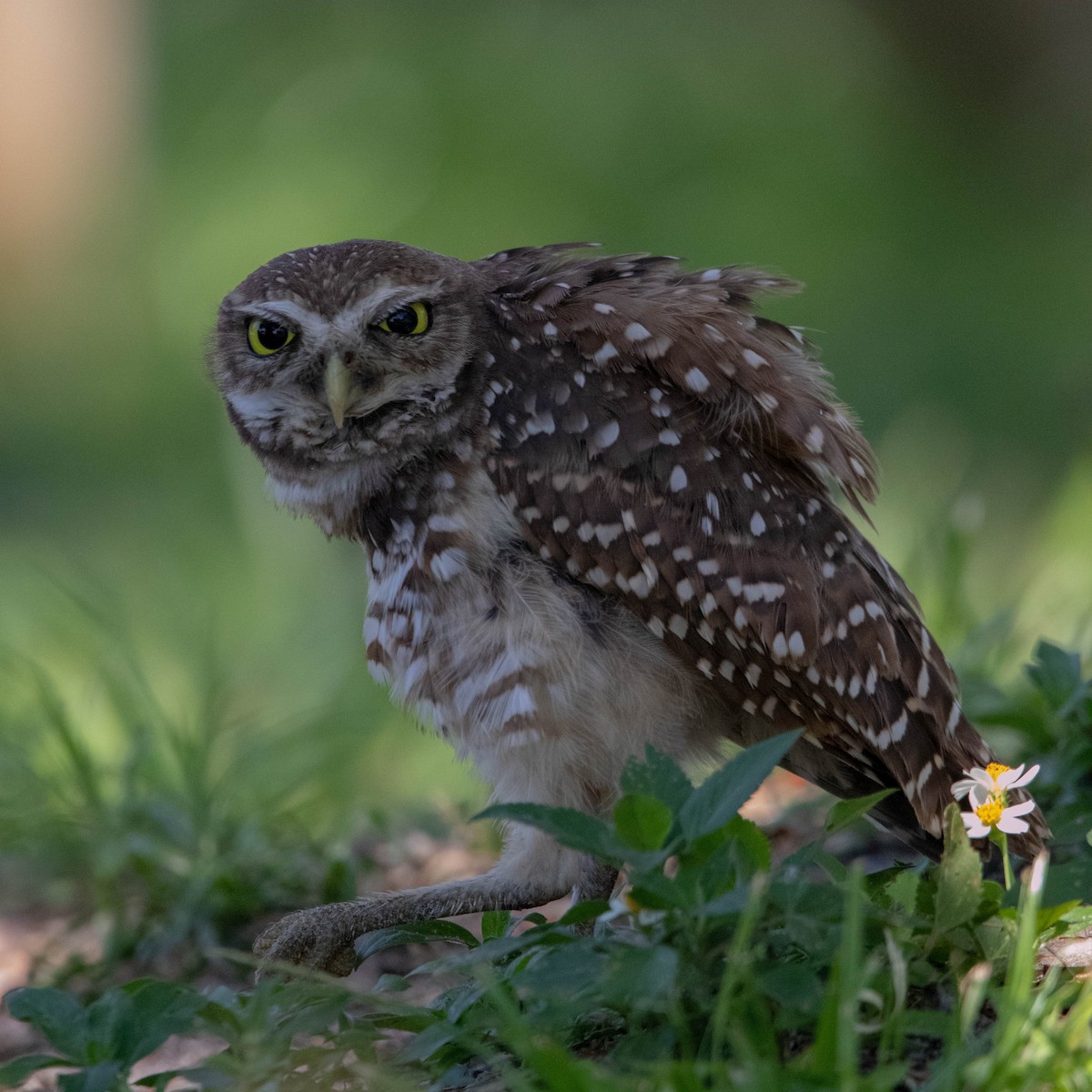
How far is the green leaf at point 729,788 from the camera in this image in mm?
1910

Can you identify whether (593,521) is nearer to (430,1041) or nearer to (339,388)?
(339,388)

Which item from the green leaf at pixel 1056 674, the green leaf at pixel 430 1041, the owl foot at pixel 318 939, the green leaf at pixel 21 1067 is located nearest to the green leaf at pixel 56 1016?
the green leaf at pixel 21 1067

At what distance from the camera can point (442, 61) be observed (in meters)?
10.8

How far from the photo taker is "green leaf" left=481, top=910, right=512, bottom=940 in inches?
94.2

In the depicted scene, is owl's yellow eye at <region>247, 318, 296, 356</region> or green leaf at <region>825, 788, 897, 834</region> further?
owl's yellow eye at <region>247, 318, 296, 356</region>

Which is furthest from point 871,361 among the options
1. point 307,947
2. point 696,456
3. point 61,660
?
point 307,947

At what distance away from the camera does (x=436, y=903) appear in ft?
9.27

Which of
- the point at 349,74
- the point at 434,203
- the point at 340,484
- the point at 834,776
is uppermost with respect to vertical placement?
the point at 349,74

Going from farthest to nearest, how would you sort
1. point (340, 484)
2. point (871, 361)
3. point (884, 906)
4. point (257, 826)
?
point (871, 361) → point (257, 826) → point (340, 484) → point (884, 906)

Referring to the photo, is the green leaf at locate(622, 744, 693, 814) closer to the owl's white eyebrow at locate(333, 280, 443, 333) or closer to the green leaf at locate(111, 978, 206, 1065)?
the green leaf at locate(111, 978, 206, 1065)

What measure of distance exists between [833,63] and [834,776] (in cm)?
1035

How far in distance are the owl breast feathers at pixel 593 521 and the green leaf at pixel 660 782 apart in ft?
2.09

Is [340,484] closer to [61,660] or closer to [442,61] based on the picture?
[61,660]

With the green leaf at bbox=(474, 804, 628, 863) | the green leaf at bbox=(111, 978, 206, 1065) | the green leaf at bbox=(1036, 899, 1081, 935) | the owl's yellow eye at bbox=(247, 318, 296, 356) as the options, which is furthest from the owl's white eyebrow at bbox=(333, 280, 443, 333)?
the green leaf at bbox=(1036, 899, 1081, 935)
